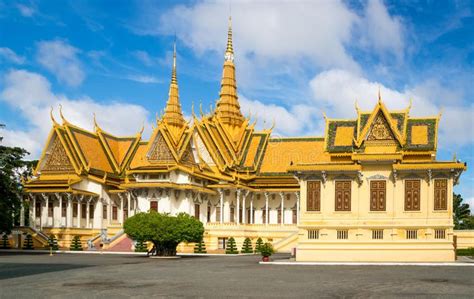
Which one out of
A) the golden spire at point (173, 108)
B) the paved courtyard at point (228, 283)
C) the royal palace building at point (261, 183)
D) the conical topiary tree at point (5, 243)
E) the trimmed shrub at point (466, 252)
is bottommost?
the conical topiary tree at point (5, 243)

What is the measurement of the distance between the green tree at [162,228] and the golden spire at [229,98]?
24.4 m

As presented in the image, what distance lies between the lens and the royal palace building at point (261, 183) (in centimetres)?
3625

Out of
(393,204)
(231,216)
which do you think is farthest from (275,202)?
(393,204)

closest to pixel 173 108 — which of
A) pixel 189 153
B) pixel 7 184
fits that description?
pixel 189 153

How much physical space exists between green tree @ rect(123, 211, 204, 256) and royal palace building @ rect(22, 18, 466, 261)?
6.35m

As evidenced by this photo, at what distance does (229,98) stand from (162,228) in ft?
92.4

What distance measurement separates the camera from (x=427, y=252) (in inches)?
1398

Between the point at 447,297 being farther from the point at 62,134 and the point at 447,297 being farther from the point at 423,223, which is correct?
the point at 62,134

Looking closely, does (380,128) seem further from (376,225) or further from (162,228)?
(162,228)

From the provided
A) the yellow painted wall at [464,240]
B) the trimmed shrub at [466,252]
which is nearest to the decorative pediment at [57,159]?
the yellow painted wall at [464,240]

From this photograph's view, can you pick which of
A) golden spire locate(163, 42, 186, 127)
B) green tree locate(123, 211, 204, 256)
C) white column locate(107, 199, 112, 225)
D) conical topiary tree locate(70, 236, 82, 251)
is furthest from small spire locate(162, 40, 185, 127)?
green tree locate(123, 211, 204, 256)

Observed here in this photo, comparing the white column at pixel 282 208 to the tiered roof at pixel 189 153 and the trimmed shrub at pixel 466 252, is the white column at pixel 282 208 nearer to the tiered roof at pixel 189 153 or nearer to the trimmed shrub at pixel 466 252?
the tiered roof at pixel 189 153

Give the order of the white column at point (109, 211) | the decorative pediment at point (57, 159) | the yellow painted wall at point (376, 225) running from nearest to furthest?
the yellow painted wall at point (376, 225), the decorative pediment at point (57, 159), the white column at point (109, 211)

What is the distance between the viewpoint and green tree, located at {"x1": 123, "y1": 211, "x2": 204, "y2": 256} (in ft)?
130
